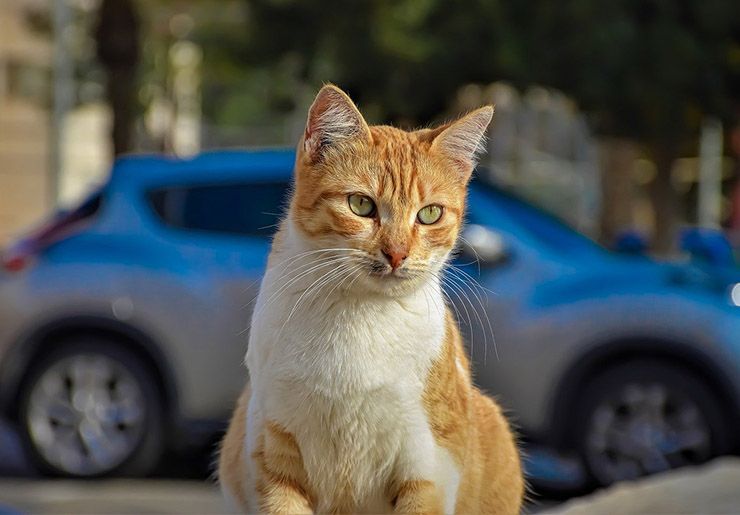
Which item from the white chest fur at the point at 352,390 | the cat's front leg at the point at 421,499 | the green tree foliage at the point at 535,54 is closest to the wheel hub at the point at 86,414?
the white chest fur at the point at 352,390

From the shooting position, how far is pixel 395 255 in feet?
10.1

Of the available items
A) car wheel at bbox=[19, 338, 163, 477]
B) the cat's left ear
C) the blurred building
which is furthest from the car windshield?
the blurred building

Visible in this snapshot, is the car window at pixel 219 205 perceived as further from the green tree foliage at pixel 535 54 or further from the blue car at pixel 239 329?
the green tree foliage at pixel 535 54

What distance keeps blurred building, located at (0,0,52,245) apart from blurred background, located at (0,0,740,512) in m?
0.05

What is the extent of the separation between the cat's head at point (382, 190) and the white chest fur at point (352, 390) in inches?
4.0

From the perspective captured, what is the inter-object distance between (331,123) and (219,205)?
519 centimetres

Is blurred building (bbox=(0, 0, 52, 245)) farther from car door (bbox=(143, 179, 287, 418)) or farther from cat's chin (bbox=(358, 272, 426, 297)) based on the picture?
cat's chin (bbox=(358, 272, 426, 297))

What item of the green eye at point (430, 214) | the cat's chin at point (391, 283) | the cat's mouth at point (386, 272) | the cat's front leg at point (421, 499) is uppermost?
the green eye at point (430, 214)

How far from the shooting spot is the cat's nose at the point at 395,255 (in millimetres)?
3076

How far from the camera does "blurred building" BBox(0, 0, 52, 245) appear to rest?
3009 cm

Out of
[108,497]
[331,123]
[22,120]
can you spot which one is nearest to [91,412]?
[108,497]

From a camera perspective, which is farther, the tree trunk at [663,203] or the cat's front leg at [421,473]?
the tree trunk at [663,203]

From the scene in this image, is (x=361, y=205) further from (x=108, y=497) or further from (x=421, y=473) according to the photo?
(x=108, y=497)

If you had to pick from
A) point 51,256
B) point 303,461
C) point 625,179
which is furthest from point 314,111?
point 625,179
